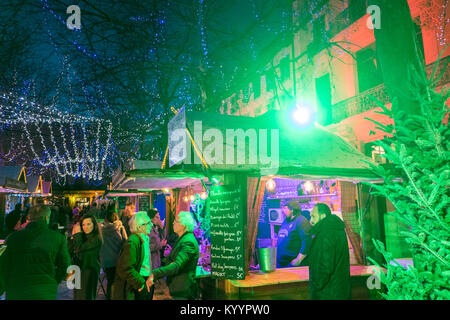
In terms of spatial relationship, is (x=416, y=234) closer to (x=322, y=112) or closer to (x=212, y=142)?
(x=212, y=142)

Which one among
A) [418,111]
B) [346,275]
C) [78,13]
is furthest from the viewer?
[78,13]

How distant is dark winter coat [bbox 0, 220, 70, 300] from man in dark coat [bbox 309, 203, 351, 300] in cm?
326

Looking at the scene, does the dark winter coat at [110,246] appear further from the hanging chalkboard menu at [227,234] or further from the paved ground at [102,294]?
the hanging chalkboard menu at [227,234]

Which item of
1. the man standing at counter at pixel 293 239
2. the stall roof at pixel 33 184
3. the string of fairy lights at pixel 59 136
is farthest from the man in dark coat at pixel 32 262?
the stall roof at pixel 33 184

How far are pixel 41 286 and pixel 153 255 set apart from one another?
3.16m

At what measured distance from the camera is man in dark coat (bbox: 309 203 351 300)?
3836mm

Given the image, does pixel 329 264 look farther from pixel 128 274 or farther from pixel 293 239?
pixel 128 274

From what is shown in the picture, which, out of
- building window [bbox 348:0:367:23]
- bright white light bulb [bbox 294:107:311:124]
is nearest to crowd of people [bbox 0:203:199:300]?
bright white light bulb [bbox 294:107:311:124]

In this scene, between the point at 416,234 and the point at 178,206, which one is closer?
the point at 416,234

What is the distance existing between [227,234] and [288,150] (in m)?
1.89

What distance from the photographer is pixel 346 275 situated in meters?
3.94

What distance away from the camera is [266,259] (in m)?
5.50

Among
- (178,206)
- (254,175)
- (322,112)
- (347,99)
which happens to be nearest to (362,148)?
(347,99)

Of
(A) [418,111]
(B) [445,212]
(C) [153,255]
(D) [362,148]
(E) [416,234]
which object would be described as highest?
(D) [362,148]
